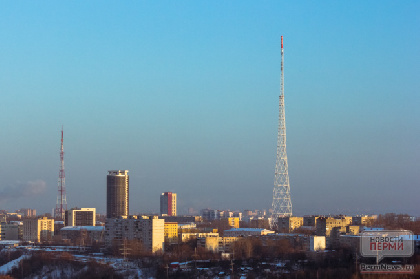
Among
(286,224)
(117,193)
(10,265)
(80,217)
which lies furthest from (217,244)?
(117,193)

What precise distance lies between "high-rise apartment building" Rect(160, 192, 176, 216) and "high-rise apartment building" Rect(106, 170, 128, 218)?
73.3 ft

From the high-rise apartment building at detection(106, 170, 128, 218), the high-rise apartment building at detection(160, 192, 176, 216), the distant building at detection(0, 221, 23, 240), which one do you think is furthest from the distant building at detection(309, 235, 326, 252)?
the high-rise apartment building at detection(160, 192, 176, 216)

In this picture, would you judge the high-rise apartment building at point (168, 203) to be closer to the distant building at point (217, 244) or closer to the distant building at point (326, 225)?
the distant building at point (326, 225)

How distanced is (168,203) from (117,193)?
23.4 metres

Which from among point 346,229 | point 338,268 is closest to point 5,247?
point 346,229

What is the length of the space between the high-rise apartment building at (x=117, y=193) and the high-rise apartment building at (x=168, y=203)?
879 inches

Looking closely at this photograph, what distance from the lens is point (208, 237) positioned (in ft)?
109

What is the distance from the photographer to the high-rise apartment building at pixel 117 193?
182ft

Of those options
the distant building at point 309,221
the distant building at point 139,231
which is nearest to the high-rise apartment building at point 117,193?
the distant building at point 309,221

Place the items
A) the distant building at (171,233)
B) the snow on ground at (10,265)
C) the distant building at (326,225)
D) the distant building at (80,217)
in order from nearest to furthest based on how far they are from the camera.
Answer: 1. the snow on ground at (10,265)
2. the distant building at (171,233)
3. the distant building at (326,225)
4. the distant building at (80,217)

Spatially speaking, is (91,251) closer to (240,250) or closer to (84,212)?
(240,250)

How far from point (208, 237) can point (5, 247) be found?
10.5 m

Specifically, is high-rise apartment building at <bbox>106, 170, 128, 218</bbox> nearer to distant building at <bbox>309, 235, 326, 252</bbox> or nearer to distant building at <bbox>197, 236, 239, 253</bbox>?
distant building at <bbox>197, 236, 239, 253</bbox>

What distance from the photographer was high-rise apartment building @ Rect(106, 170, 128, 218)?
5550cm
